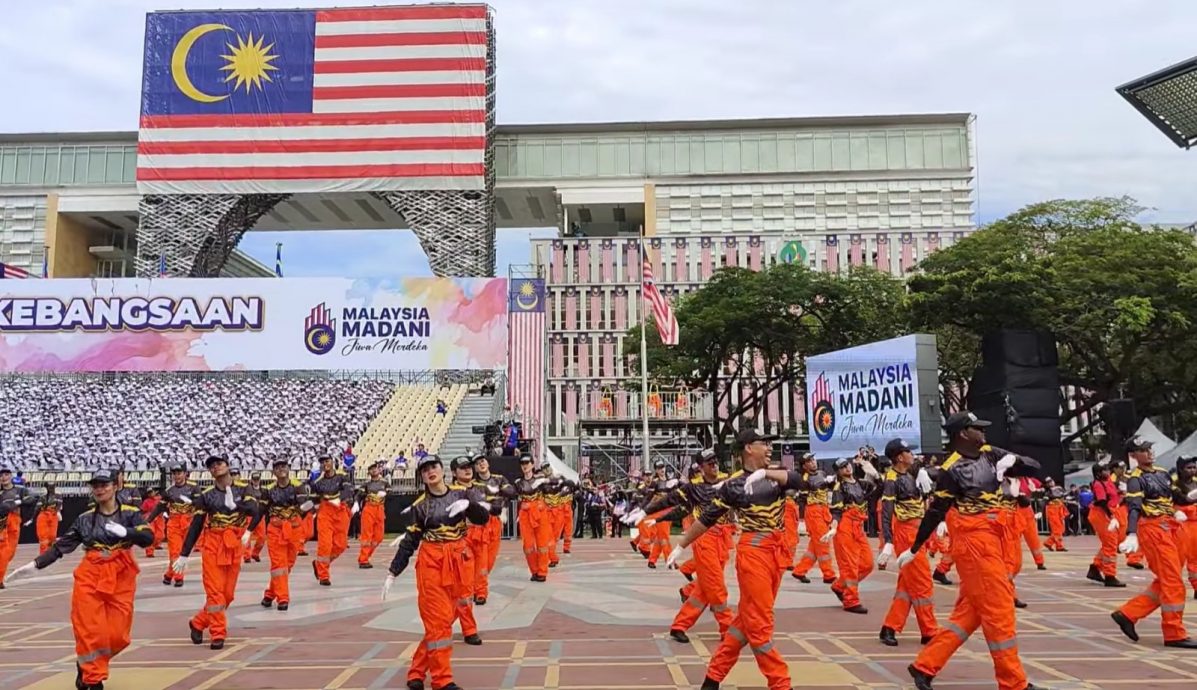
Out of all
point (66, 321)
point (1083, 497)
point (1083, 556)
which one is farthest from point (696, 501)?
point (66, 321)

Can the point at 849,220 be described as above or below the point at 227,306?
above

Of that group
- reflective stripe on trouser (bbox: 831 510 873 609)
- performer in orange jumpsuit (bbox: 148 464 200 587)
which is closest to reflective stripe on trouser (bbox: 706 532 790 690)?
reflective stripe on trouser (bbox: 831 510 873 609)

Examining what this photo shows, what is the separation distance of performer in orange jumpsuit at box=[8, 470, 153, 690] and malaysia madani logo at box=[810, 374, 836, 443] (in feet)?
77.5

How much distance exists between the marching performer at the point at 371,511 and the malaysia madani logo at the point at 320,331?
69.6 feet

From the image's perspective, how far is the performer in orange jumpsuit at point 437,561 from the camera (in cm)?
757

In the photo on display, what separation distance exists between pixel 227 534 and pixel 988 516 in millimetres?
7492

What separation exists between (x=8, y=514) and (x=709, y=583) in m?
13.1

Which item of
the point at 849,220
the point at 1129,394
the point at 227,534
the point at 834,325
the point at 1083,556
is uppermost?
the point at 849,220

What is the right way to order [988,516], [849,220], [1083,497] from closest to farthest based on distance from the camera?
[988,516]
[1083,497]
[849,220]

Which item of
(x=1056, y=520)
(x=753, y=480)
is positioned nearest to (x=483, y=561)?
(x=753, y=480)

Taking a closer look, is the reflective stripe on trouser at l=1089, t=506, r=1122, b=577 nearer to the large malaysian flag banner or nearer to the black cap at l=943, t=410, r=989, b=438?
the black cap at l=943, t=410, r=989, b=438

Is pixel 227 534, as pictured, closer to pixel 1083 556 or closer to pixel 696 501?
pixel 696 501

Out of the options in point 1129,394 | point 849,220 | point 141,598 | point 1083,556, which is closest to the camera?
point 141,598

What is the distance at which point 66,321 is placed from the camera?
39.7 m
